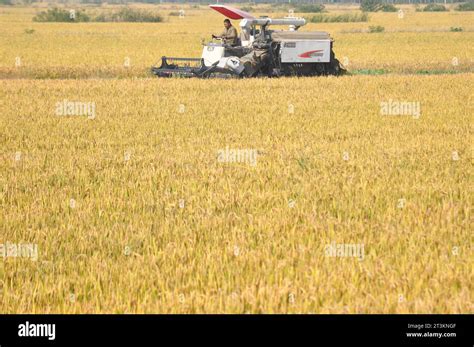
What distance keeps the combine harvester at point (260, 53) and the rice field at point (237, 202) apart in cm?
247

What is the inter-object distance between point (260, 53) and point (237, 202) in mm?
12673

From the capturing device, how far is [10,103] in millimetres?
15766

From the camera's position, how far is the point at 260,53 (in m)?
19.6

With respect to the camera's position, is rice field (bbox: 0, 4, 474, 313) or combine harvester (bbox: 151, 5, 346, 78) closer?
rice field (bbox: 0, 4, 474, 313)

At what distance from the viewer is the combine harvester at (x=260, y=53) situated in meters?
19.5

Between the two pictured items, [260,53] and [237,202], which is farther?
[260,53]

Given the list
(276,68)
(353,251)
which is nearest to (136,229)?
(353,251)

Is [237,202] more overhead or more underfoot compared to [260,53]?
more overhead

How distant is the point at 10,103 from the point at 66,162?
22.1 feet

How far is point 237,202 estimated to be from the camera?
740 centimetres

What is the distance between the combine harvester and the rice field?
8.10 ft

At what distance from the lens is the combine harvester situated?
770 inches
